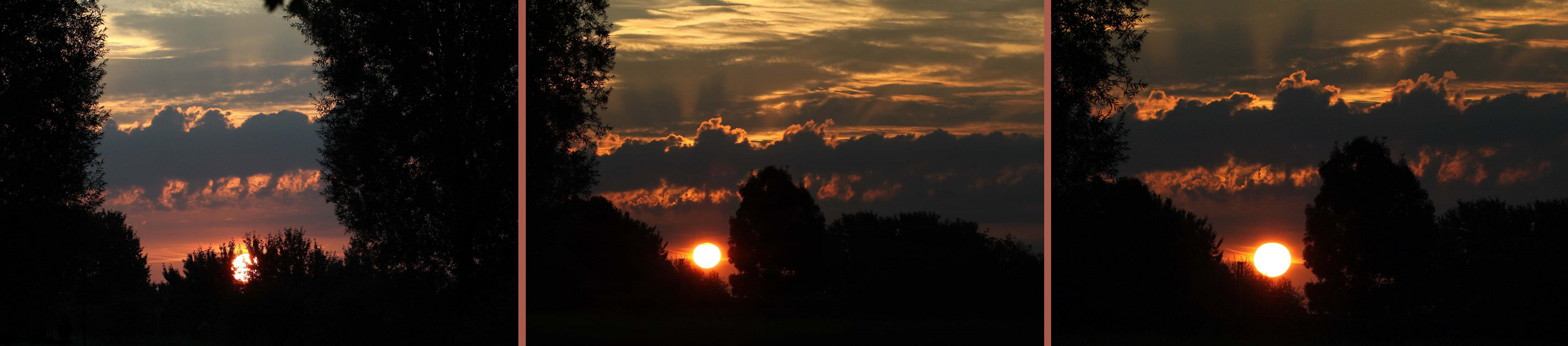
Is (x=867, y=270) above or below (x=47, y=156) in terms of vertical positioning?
below

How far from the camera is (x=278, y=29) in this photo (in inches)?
324

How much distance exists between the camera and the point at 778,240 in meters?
5.82

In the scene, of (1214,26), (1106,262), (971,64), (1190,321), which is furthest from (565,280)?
(1214,26)

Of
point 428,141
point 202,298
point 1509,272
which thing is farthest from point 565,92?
point 1509,272

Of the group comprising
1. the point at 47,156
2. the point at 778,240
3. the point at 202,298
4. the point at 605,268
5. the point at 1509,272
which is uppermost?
the point at 47,156

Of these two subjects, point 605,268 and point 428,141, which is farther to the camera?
point 428,141

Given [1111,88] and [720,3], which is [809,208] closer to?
[720,3]

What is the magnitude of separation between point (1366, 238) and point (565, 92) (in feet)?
18.5

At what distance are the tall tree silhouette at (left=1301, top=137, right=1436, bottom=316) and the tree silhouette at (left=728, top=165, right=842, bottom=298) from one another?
294 centimetres

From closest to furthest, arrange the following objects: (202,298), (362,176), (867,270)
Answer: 1. (867,270)
2. (362,176)
3. (202,298)

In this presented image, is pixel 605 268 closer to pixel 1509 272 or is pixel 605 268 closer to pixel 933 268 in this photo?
pixel 933 268

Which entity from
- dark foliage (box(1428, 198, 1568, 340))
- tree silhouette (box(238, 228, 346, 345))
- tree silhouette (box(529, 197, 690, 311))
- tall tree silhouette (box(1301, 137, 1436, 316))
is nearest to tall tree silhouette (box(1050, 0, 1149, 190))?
tall tree silhouette (box(1301, 137, 1436, 316))

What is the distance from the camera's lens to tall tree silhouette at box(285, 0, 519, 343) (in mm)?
7953

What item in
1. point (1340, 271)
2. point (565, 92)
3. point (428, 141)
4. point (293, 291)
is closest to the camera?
point (1340, 271)
